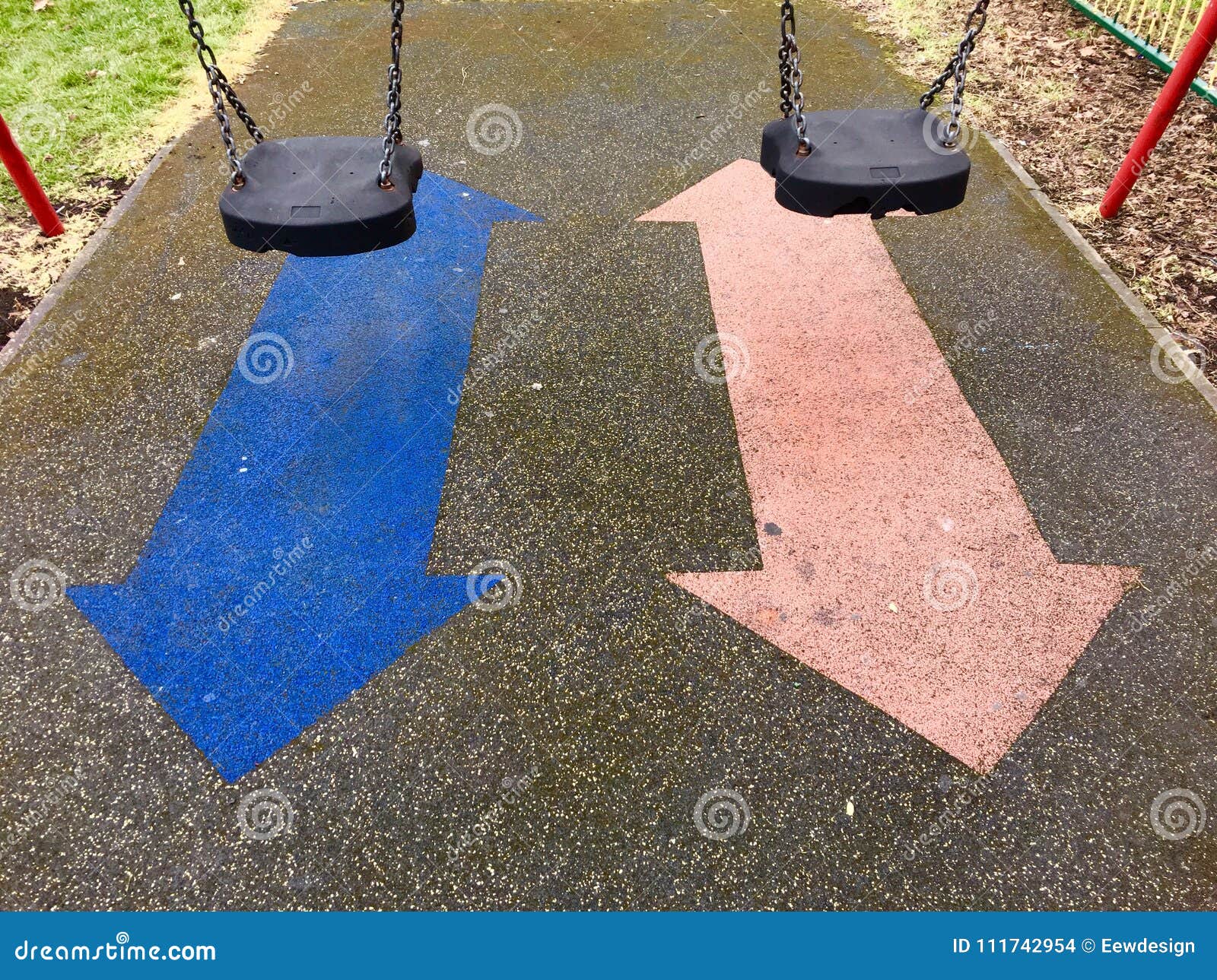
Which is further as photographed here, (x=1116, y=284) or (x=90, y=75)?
(x=90, y=75)

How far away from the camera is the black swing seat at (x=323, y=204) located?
249 cm

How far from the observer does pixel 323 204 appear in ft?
8.34

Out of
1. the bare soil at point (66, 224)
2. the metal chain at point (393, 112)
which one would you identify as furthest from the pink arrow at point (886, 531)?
the bare soil at point (66, 224)

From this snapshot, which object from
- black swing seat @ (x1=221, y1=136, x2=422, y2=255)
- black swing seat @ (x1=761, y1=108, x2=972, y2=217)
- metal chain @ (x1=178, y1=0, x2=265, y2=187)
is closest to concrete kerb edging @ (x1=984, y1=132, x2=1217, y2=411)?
black swing seat @ (x1=761, y1=108, x2=972, y2=217)

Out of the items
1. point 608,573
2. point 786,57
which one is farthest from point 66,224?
point 786,57

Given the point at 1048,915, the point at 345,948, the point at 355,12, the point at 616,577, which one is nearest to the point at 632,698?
the point at 616,577

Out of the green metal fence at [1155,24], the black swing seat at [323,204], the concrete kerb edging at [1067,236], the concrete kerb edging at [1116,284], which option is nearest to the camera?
the black swing seat at [323,204]

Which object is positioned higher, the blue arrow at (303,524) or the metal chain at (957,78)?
the metal chain at (957,78)

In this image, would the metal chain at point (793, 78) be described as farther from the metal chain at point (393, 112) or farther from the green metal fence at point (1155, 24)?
the green metal fence at point (1155, 24)

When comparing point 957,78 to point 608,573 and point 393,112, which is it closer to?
point 393,112

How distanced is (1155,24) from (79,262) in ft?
26.2

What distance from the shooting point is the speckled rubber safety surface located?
7.38 feet

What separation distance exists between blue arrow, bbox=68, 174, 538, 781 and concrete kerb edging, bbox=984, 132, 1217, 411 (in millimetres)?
Result: 3520

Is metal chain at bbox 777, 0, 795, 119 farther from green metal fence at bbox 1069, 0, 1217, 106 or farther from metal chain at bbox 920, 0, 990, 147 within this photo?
green metal fence at bbox 1069, 0, 1217, 106
